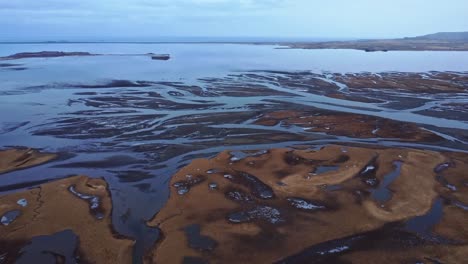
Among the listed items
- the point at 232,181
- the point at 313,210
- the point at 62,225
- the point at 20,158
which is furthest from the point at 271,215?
the point at 20,158

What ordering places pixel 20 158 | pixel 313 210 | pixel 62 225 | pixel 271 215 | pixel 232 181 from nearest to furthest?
1. pixel 62 225
2. pixel 271 215
3. pixel 313 210
4. pixel 232 181
5. pixel 20 158

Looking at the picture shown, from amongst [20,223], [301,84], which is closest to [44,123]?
[20,223]

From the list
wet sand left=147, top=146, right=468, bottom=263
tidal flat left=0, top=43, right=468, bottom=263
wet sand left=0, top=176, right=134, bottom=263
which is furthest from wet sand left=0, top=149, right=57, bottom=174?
wet sand left=147, top=146, right=468, bottom=263

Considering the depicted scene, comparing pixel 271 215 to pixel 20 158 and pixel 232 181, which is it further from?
pixel 20 158

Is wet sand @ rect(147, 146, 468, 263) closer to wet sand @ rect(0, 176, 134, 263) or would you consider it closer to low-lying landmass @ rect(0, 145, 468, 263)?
low-lying landmass @ rect(0, 145, 468, 263)

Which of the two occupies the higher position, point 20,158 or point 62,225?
point 20,158

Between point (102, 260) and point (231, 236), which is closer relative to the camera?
point (102, 260)

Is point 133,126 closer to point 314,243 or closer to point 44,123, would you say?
point 44,123
